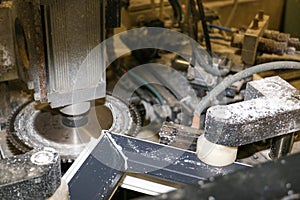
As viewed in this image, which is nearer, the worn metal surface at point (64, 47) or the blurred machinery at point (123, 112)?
the blurred machinery at point (123, 112)

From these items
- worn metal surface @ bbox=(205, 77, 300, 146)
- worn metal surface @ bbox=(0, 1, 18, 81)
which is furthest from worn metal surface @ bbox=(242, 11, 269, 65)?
worn metal surface @ bbox=(0, 1, 18, 81)

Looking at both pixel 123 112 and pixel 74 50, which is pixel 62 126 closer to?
pixel 123 112

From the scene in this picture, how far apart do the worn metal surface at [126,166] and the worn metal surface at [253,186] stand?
14.7 inches

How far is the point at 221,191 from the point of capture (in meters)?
0.57

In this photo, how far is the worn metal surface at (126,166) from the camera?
97cm

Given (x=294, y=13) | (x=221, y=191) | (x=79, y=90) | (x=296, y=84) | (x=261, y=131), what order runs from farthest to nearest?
(x=294, y=13), (x=296, y=84), (x=79, y=90), (x=261, y=131), (x=221, y=191)

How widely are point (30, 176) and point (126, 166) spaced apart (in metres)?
0.27

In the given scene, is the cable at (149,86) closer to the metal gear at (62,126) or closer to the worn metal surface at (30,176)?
Answer: the metal gear at (62,126)

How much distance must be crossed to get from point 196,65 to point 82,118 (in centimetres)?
48

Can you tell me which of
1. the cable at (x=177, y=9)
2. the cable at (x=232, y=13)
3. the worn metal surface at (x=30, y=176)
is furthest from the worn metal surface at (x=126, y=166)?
the cable at (x=232, y=13)

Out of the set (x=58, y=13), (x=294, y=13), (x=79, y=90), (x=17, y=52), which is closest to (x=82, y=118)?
(x=79, y=90)

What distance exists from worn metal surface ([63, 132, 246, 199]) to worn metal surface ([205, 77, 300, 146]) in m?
0.09

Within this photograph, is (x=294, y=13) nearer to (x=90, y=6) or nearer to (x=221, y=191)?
(x=90, y=6)

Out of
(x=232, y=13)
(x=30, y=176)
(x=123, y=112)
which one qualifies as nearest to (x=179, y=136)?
(x=123, y=112)
